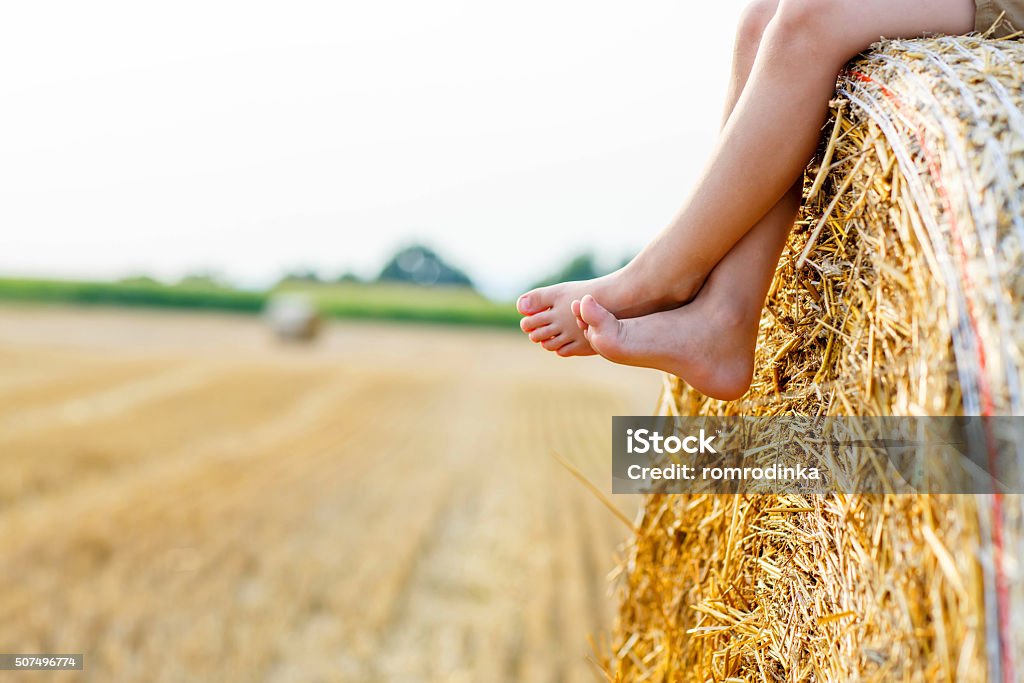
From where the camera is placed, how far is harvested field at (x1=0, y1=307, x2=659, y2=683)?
3820 millimetres

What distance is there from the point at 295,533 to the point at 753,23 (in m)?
4.38

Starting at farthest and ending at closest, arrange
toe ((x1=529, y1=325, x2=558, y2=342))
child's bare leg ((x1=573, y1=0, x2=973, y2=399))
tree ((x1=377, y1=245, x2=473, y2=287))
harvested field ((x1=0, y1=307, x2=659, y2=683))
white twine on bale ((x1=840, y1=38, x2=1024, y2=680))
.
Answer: tree ((x1=377, y1=245, x2=473, y2=287)) < harvested field ((x1=0, y1=307, x2=659, y2=683)) < toe ((x1=529, y1=325, x2=558, y2=342)) < child's bare leg ((x1=573, y1=0, x2=973, y2=399)) < white twine on bale ((x1=840, y1=38, x2=1024, y2=680))

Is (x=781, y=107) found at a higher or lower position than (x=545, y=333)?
higher

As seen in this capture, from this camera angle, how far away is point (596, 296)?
4.65 ft

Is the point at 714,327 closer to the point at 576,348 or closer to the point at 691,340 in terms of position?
the point at 691,340

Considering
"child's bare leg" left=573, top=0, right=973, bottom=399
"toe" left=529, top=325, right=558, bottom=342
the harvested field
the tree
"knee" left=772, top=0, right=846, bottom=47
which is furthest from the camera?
the tree

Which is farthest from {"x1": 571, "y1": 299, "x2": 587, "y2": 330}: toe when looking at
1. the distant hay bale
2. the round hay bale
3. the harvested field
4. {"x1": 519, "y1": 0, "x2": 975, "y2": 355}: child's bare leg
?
the round hay bale

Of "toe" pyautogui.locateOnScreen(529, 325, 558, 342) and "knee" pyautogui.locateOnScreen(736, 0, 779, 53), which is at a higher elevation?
"knee" pyautogui.locateOnScreen(736, 0, 779, 53)

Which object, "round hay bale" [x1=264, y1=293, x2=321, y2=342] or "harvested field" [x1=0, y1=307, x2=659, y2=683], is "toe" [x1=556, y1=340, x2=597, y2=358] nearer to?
"harvested field" [x1=0, y1=307, x2=659, y2=683]

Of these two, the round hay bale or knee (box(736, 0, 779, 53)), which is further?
the round hay bale

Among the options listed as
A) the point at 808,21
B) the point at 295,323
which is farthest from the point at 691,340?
the point at 295,323

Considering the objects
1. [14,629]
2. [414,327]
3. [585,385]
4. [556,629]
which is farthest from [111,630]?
[414,327]

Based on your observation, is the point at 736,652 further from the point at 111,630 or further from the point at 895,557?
the point at 111,630

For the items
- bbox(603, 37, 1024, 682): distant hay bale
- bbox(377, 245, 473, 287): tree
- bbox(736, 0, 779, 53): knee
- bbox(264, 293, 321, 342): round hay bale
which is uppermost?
bbox(377, 245, 473, 287): tree
